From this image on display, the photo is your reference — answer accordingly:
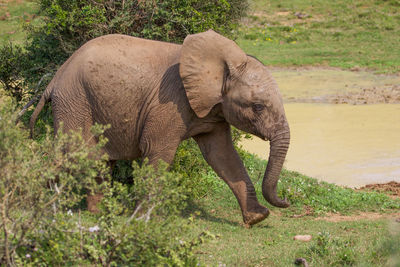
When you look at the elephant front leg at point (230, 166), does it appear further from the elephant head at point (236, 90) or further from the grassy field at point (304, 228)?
the elephant head at point (236, 90)

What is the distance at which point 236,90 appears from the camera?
6582 mm

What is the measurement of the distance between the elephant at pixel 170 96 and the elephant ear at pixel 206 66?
0.01 metres

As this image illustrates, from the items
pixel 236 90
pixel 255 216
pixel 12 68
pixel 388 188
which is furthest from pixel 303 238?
pixel 12 68

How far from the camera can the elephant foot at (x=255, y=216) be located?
7191mm

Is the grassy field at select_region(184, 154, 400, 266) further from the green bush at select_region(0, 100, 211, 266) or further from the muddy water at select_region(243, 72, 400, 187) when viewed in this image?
the muddy water at select_region(243, 72, 400, 187)

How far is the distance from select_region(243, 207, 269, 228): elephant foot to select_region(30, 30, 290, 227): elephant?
0.36 metres

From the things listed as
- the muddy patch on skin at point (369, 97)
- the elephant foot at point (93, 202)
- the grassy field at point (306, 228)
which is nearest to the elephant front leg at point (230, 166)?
the grassy field at point (306, 228)

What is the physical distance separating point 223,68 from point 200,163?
9.14 feet

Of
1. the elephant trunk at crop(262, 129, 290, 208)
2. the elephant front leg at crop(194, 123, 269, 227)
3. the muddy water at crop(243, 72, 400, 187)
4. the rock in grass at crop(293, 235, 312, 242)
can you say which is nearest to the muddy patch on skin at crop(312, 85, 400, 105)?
the muddy water at crop(243, 72, 400, 187)

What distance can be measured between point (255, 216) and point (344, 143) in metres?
6.14

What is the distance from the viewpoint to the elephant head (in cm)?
646

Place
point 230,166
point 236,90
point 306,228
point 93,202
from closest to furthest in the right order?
point 236,90 → point 230,166 → point 306,228 → point 93,202

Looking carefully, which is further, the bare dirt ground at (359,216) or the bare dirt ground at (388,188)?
the bare dirt ground at (388,188)

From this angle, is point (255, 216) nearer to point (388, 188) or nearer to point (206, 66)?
point (206, 66)
